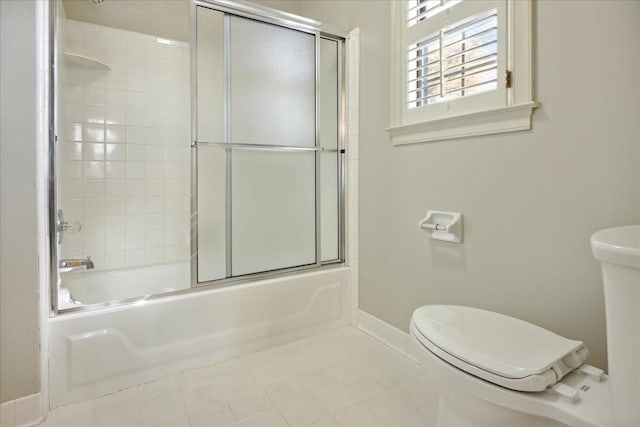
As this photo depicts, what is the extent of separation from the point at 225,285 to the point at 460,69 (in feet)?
5.04

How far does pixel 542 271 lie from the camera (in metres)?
1.27

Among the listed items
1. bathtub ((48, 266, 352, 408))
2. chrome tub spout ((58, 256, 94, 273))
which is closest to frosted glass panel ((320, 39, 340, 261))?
bathtub ((48, 266, 352, 408))

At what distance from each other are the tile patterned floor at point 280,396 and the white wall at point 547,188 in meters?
0.36

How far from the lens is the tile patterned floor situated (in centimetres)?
134

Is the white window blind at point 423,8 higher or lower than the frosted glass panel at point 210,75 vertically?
higher

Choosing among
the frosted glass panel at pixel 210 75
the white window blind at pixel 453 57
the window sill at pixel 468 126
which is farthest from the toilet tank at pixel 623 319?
the frosted glass panel at pixel 210 75

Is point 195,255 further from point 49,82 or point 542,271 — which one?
point 542,271

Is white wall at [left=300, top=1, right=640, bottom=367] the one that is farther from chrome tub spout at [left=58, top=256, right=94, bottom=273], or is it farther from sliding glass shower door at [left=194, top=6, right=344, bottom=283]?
chrome tub spout at [left=58, top=256, right=94, bottom=273]

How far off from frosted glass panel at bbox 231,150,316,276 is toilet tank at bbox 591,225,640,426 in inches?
58.1

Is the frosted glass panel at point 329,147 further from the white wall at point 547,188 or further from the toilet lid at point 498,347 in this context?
the toilet lid at point 498,347

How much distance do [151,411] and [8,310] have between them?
66 cm

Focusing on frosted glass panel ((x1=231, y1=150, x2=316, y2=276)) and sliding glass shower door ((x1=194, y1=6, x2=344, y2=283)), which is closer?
sliding glass shower door ((x1=194, y1=6, x2=344, y2=283))

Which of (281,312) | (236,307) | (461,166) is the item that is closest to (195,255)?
(236,307)

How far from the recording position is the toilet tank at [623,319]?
67 cm
